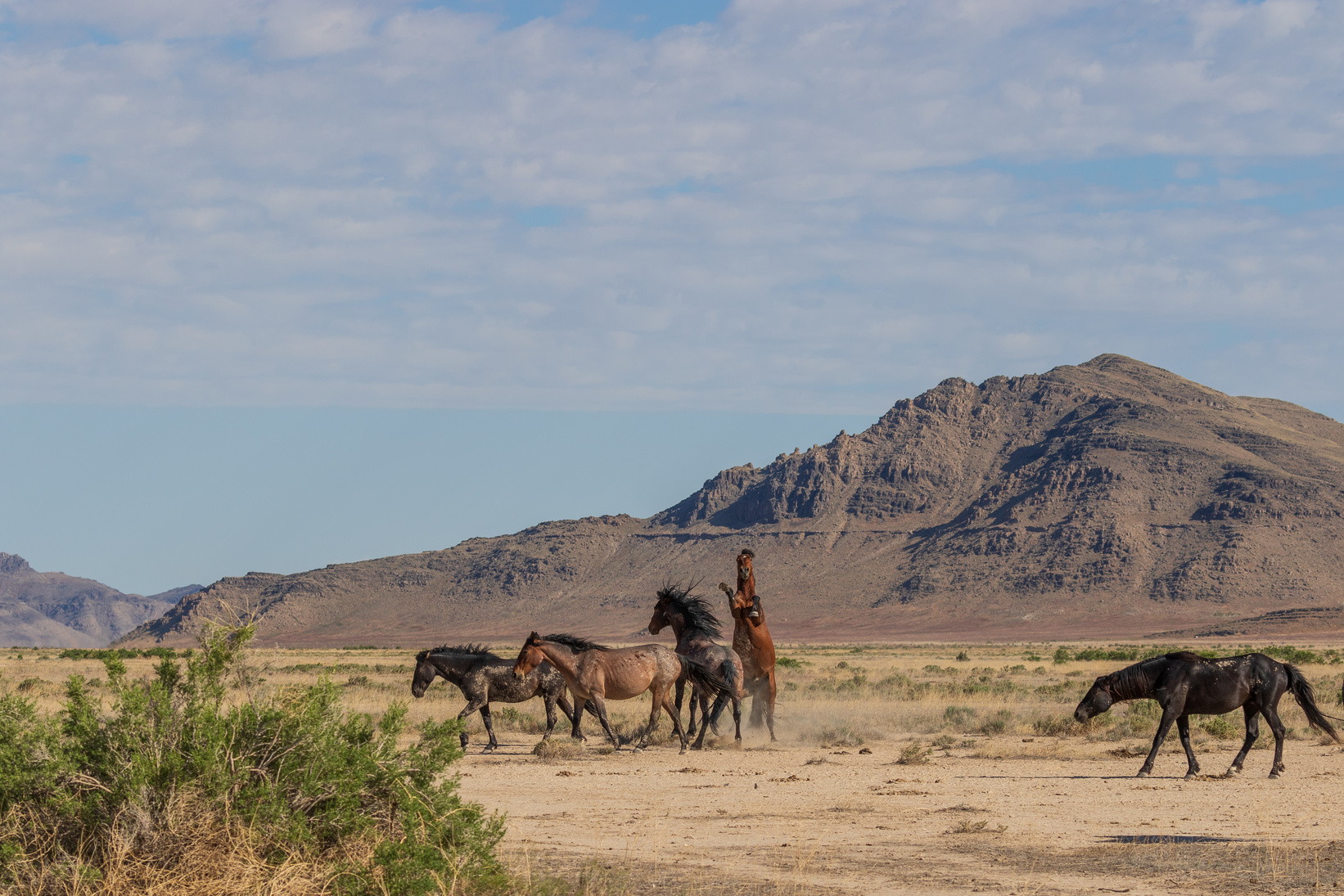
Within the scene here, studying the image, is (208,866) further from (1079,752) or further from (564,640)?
(1079,752)

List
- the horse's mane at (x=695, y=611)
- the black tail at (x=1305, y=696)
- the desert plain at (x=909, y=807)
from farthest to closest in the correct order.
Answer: the horse's mane at (x=695, y=611), the black tail at (x=1305, y=696), the desert plain at (x=909, y=807)

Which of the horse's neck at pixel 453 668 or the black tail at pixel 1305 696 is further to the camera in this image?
the horse's neck at pixel 453 668

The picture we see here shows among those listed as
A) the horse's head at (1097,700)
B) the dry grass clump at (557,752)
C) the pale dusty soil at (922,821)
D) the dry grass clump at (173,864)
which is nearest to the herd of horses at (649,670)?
the dry grass clump at (557,752)

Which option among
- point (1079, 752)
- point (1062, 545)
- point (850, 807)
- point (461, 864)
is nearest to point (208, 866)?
point (461, 864)

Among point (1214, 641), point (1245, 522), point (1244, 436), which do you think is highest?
point (1244, 436)

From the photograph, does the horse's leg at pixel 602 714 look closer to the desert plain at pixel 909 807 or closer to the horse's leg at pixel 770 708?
the desert plain at pixel 909 807

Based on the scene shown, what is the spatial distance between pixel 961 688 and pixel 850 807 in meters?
22.7

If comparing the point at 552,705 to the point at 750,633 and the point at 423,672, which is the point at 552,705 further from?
the point at 750,633

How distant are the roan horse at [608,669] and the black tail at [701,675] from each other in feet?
0.04

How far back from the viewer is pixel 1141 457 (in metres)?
145

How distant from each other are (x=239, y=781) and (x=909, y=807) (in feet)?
27.1

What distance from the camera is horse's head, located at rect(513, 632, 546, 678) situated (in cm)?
1805

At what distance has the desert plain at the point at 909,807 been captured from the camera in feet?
32.5

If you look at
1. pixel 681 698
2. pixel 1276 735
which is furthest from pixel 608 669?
pixel 1276 735
